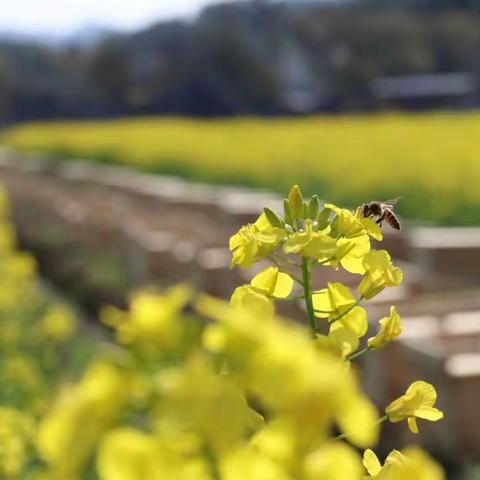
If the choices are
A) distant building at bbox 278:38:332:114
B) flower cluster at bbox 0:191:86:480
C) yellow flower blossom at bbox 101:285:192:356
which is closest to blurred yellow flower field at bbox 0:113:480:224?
flower cluster at bbox 0:191:86:480

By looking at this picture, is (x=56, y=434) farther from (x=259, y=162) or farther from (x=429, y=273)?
(x=259, y=162)

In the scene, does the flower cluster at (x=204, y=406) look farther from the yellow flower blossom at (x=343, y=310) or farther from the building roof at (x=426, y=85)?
the building roof at (x=426, y=85)

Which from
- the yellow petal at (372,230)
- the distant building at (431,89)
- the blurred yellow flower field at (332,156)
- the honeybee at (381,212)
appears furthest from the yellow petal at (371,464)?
the distant building at (431,89)

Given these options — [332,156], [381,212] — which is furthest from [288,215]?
[332,156]

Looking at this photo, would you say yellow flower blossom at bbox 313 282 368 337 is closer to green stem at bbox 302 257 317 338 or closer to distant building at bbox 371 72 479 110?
green stem at bbox 302 257 317 338

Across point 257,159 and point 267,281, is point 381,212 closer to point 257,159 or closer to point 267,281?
point 267,281

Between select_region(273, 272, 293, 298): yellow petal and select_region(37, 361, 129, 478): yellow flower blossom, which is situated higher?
select_region(37, 361, 129, 478): yellow flower blossom

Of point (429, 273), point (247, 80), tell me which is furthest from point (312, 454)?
point (247, 80)
